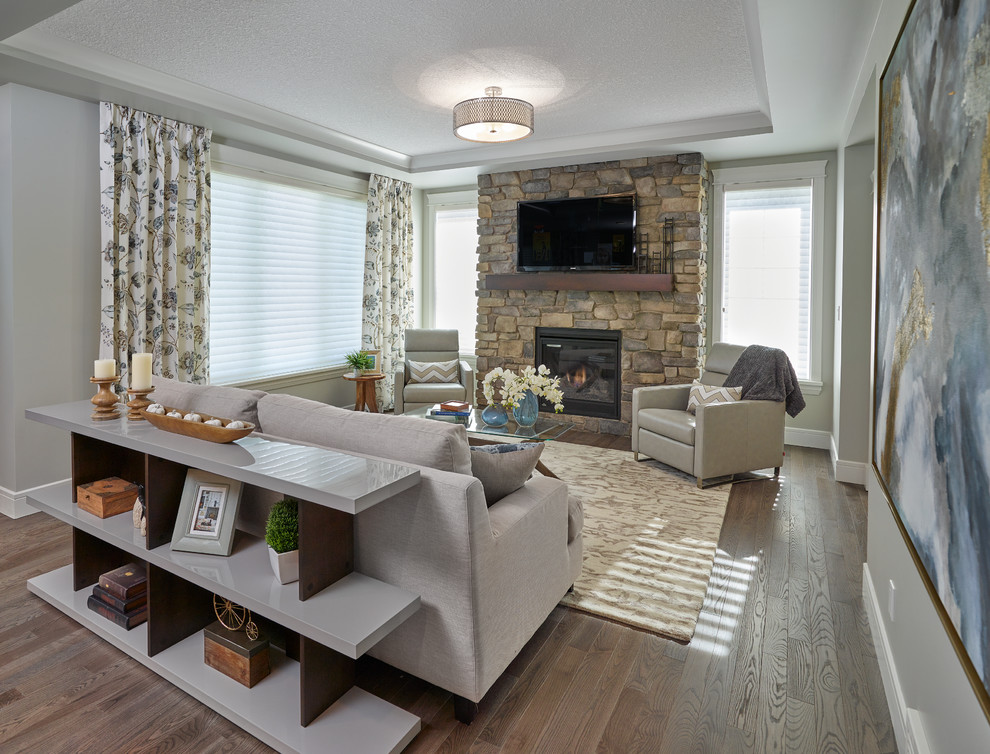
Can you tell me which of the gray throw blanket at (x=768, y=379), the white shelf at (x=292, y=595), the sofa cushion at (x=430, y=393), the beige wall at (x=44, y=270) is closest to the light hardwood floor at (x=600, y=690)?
the white shelf at (x=292, y=595)

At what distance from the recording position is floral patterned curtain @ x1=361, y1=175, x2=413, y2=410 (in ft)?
20.8

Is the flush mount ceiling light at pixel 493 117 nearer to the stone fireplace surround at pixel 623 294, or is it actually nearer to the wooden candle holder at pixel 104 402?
the stone fireplace surround at pixel 623 294

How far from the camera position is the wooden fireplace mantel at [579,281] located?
17.8 ft

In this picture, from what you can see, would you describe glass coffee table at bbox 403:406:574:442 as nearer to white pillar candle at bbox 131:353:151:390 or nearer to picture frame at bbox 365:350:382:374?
white pillar candle at bbox 131:353:151:390

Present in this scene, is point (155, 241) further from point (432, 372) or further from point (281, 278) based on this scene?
point (432, 372)

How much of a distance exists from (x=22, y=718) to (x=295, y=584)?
0.96m

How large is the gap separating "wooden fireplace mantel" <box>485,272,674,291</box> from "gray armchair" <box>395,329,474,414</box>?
738 millimetres

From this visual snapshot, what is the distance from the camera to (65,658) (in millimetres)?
2225

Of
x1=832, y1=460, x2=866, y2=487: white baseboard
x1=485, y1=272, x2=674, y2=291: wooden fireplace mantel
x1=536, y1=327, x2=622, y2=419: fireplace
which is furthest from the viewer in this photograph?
x1=536, y1=327, x2=622, y2=419: fireplace

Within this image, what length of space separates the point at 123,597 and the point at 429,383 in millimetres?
3777

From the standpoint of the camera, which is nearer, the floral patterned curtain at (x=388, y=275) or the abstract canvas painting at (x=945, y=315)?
the abstract canvas painting at (x=945, y=315)

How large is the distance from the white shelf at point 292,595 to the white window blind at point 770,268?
4716 millimetres

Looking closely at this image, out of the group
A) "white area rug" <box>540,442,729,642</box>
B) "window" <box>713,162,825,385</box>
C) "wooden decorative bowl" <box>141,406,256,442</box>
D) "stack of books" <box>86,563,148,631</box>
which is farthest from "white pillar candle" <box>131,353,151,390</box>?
"window" <box>713,162,825,385</box>

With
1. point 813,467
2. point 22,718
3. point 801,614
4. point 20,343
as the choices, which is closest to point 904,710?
point 801,614
